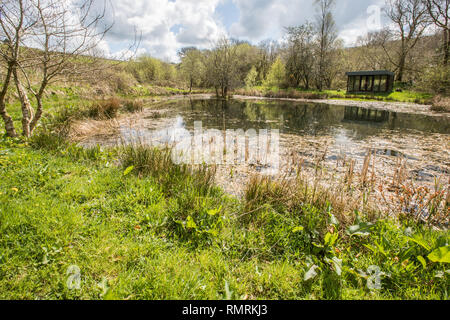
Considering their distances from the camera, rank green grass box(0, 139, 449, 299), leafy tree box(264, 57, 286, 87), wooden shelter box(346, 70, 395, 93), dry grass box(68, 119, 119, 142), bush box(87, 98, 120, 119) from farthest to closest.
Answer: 1. leafy tree box(264, 57, 286, 87)
2. wooden shelter box(346, 70, 395, 93)
3. bush box(87, 98, 120, 119)
4. dry grass box(68, 119, 119, 142)
5. green grass box(0, 139, 449, 299)

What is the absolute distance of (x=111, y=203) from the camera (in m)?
2.91

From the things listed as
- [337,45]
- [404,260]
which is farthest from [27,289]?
[337,45]

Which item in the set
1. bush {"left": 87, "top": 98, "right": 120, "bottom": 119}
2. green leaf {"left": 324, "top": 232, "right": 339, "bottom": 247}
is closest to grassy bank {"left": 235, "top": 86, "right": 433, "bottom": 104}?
green leaf {"left": 324, "top": 232, "right": 339, "bottom": 247}

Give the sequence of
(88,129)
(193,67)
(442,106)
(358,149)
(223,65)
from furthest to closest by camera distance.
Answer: (193,67) < (223,65) < (442,106) < (88,129) < (358,149)

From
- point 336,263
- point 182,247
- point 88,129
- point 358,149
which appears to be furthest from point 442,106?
point 88,129

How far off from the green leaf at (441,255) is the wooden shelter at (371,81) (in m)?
32.5

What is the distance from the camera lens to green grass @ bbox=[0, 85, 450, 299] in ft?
5.74

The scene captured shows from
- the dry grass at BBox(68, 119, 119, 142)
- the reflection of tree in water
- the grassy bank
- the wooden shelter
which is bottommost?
the dry grass at BBox(68, 119, 119, 142)

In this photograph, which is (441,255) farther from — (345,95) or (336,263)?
(345,95)

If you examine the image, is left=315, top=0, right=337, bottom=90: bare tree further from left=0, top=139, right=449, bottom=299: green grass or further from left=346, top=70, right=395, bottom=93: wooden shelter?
left=0, top=139, right=449, bottom=299: green grass

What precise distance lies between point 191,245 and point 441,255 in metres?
2.26

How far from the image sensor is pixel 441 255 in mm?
1776

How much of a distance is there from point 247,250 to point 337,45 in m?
44.0

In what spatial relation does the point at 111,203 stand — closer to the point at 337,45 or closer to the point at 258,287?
the point at 258,287
